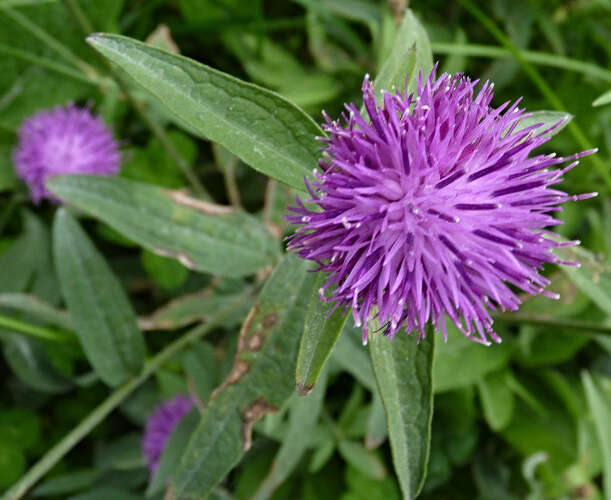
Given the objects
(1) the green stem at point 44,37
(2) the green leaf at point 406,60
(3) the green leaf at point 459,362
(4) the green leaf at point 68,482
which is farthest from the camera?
(1) the green stem at point 44,37

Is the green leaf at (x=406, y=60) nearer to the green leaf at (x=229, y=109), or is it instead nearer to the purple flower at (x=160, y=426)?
the green leaf at (x=229, y=109)

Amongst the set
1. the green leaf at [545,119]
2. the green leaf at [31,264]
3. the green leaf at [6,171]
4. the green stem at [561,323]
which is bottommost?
the green leaf at [31,264]

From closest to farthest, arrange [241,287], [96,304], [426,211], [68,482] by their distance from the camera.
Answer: [426,211]
[96,304]
[241,287]
[68,482]

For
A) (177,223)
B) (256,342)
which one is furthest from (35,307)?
(256,342)

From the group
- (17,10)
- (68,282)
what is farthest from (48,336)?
(17,10)

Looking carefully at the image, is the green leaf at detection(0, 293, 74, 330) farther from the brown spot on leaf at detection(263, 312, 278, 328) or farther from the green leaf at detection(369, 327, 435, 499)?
the green leaf at detection(369, 327, 435, 499)

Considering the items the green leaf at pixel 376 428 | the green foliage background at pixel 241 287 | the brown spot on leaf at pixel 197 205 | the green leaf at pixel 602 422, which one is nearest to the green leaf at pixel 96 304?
the green foliage background at pixel 241 287

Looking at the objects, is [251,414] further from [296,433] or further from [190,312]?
[190,312]
